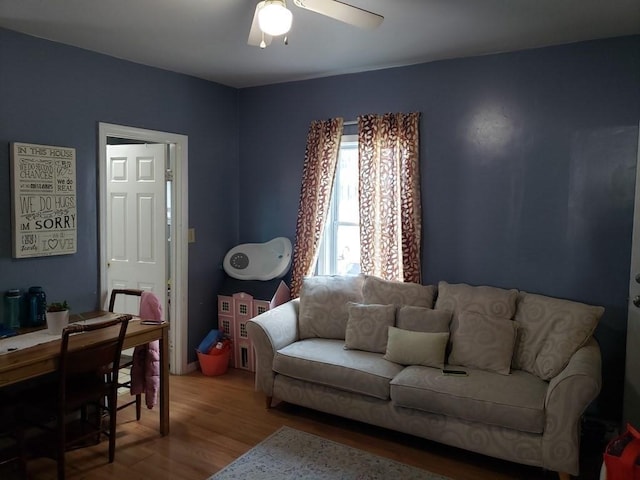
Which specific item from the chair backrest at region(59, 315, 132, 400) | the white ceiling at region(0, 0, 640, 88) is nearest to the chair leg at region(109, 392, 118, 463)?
the chair backrest at region(59, 315, 132, 400)

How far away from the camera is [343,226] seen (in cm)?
430

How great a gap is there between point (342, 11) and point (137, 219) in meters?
2.74

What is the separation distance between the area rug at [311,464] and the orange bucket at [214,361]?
1.26 m

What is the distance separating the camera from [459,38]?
10.1ft

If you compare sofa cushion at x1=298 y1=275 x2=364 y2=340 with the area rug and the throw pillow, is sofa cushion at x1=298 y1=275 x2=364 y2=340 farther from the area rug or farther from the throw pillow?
the area rug

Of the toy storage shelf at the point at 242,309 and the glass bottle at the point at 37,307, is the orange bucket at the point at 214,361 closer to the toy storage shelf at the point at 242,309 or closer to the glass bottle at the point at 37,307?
the toy storage shelf at the point at 242,309

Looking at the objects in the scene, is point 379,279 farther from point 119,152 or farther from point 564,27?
point 119,152

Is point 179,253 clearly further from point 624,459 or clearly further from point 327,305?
point 624,459

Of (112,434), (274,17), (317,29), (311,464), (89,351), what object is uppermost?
(317,29)

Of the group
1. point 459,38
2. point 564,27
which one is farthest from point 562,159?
point 459,38

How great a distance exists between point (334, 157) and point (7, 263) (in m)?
2.44

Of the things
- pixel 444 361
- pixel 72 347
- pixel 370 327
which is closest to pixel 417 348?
pixel 444 361

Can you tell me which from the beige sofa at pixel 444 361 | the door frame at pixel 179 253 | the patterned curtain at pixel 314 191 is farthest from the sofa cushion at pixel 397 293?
the door frame at pixel 179 253

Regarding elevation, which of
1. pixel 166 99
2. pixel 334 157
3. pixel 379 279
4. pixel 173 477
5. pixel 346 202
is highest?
pixel 166 99
